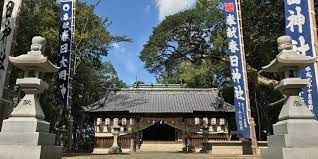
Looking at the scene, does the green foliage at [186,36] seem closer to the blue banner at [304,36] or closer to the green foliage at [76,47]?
the green foliage at [76,47]

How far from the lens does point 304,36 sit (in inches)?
436

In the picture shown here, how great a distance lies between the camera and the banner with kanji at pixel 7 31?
11758 millimetres

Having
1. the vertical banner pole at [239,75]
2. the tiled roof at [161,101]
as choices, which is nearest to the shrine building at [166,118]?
the tiled roof at [161,101]

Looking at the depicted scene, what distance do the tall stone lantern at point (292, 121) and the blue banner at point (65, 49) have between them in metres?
11.0

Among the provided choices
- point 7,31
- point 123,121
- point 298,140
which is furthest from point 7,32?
point 123,121

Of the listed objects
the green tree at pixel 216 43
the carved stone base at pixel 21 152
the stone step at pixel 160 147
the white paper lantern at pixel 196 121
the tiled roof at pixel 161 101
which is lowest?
the stone step at pixel 160 147

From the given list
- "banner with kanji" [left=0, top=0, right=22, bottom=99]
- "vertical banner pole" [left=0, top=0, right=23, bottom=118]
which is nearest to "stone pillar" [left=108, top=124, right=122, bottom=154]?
"vertical banner pole" [left=0, top=0, right=23, bottom=118]

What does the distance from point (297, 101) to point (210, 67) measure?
64.7ft

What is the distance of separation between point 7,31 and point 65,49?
15.2 ft

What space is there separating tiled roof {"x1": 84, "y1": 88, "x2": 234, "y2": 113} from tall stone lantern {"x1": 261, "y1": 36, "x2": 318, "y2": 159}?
1789 centimetres

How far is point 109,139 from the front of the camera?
2600cm

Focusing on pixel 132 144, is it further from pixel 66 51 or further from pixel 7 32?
pixel 7 32

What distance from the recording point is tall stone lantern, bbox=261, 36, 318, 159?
709 cm

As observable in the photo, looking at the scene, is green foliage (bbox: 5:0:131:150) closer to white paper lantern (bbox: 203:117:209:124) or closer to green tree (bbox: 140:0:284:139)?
green tree (bbox: 140:0:284:139)
